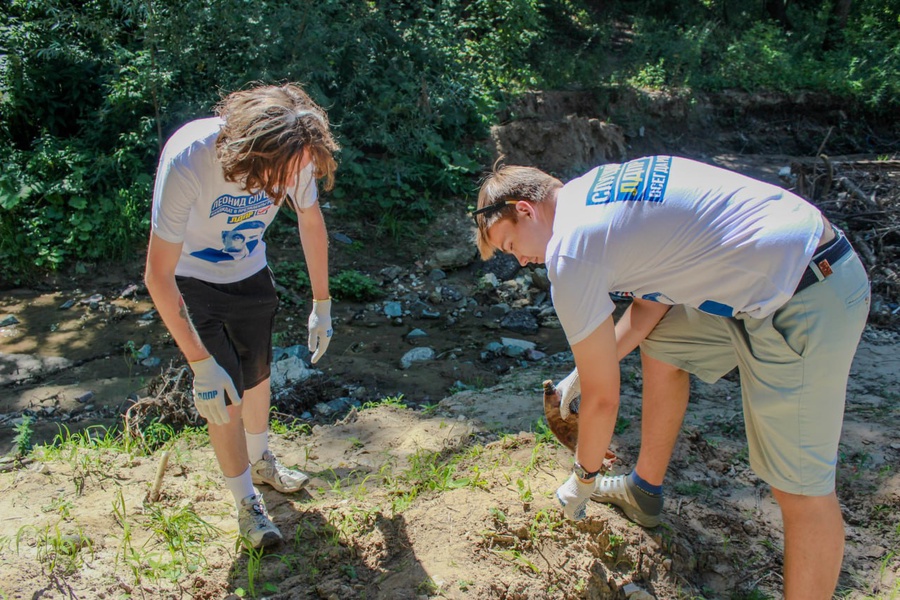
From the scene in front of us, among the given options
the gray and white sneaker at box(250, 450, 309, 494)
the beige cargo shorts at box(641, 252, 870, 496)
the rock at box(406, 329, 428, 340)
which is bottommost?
the rock at box(406, 329, 428, 340)

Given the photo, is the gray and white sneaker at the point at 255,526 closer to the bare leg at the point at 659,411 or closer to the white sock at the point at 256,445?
the white sock at the point at 256,445

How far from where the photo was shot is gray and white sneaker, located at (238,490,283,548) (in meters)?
2.48

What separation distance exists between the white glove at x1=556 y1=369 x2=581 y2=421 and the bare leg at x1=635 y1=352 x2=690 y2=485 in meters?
0.24

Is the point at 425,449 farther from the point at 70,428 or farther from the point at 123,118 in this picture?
the point at 123,118

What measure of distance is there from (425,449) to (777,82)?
1127 centimetres

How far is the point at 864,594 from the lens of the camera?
252 cm

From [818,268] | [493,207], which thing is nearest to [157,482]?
[493,207]

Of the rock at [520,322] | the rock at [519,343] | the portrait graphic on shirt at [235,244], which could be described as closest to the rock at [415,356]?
the rock at [519,343]

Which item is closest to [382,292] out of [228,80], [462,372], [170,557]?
[462,372]

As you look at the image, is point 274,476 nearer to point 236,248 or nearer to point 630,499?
point 236,248

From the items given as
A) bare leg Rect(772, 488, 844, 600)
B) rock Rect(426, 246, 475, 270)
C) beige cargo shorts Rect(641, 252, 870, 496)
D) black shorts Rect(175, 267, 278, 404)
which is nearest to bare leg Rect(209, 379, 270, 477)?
black shorts Rect(175, 267, 278, 404)

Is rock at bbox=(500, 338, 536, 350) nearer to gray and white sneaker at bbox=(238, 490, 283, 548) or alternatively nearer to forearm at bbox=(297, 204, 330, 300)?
forearm at bbox=(297, 204, 330, 300)

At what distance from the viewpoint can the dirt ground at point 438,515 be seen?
93.5 inches

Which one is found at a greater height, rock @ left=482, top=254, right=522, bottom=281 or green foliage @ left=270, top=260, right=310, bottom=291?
green foliage @ left=270, top=260, right=310, bottom=291
